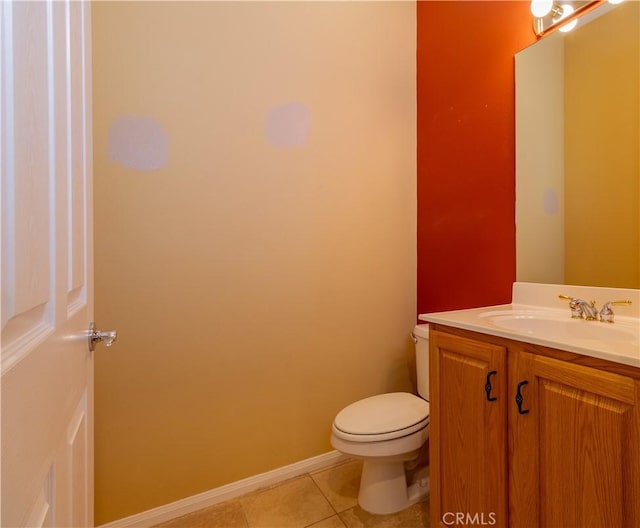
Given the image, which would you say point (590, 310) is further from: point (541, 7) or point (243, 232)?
point (243, 232)

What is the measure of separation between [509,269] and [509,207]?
0.28 m

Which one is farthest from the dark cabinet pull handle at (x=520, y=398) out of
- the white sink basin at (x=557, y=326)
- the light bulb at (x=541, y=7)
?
the light bulb at (x=541, y=7)

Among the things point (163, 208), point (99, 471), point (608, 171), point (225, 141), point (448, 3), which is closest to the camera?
point (608, 171)

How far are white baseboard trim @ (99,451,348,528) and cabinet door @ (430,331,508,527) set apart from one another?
0.71m

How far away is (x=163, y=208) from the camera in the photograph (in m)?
1.43

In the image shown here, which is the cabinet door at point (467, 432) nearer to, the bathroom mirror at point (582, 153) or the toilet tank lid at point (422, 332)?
the toilet tank lid at point (422, 332)

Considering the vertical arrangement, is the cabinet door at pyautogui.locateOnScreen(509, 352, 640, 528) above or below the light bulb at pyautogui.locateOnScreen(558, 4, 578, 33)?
below

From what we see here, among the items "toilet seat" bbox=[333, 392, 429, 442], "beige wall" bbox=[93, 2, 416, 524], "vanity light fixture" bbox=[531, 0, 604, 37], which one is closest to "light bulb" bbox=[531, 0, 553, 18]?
"vanity light fixture" bbox=[531, 0, 604, 37]

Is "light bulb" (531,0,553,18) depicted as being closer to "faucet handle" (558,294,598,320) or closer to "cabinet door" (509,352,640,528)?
"faucet handle" (558,294,598,320)

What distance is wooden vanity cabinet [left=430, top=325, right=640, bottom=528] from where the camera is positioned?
2.37 ft

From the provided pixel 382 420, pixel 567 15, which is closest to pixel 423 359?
pixel 382 420

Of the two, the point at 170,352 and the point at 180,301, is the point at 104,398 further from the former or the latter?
the point at 180,301

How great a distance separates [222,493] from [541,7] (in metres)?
2.53

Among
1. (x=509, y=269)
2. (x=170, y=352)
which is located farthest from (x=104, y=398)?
(x=509, y=269)
